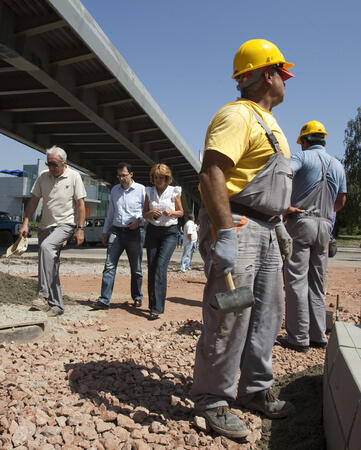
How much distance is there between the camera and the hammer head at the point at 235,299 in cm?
220

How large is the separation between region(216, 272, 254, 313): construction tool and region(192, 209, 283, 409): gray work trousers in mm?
125

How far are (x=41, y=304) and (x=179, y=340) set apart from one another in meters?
1.66

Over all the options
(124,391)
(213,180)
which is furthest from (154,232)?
(213,180)

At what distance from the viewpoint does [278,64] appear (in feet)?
8.52

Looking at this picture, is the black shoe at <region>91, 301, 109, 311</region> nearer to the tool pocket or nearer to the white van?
the tool pocket

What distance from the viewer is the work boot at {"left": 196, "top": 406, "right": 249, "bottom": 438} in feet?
7.56

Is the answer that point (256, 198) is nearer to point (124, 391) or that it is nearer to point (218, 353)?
point (218, 353)

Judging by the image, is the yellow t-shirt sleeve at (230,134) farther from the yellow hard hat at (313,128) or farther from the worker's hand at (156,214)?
the worker's hand at (156,214)

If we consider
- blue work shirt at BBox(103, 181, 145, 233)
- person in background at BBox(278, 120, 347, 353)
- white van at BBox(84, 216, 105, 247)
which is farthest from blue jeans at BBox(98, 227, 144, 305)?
white van at BBox(84, 216, 105, 247)

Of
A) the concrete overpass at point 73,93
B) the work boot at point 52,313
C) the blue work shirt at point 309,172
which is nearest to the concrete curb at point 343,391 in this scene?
the blue work shirt at point 309,172

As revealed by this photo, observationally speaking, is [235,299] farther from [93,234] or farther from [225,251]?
[93,234]

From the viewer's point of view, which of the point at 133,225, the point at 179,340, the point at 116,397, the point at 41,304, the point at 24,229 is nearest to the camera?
the point at 116,397

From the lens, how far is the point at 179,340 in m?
4.19

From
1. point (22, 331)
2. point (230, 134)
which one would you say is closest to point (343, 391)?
point (230, 134)
